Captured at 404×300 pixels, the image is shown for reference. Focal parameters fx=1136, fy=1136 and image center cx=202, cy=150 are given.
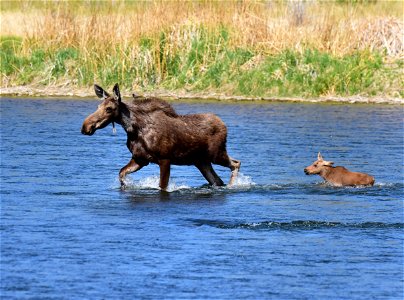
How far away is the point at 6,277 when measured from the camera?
1054cm

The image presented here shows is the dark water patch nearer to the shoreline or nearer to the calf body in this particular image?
the calf body

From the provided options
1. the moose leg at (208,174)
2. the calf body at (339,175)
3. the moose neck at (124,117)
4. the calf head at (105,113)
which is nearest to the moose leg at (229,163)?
the moose leg at (208,174)

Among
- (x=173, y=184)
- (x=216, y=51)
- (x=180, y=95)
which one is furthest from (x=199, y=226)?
(x=216, y=51)

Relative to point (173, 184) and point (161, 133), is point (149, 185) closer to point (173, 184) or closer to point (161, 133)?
point (173, 184)

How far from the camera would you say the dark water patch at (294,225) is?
13439 millimetres

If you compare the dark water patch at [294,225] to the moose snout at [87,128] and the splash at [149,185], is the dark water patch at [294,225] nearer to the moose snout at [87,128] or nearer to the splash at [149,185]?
the splash at [149,185]

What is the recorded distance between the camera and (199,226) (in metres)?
13.3

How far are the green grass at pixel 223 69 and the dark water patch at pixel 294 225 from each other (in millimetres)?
18247

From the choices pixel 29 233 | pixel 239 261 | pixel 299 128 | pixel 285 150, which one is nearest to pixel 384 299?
pixel 239 261

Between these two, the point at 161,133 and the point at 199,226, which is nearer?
the point at 199,226

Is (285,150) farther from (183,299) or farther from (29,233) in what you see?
(183,299)

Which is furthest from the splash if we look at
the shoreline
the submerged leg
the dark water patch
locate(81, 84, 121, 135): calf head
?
the shoreline

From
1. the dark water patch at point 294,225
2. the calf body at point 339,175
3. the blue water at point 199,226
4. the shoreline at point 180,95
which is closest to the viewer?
the blue water at point 199,226

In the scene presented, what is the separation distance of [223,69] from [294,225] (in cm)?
1896
